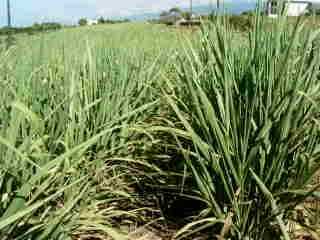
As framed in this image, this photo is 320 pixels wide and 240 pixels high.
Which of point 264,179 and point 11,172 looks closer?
point 11,172

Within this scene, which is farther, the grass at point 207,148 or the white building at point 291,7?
the white building at point 291,7

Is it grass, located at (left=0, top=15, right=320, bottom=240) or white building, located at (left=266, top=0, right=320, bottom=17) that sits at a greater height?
white building, located at (left=266, top=0, right=320, bottom=17)

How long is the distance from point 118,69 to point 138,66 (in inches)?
5.5

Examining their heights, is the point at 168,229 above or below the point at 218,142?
below

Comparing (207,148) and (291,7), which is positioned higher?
(291,7)

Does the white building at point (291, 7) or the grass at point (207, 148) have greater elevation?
the white building at point (291, 7)

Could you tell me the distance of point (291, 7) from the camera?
165 cm

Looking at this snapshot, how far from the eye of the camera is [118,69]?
1.85 m

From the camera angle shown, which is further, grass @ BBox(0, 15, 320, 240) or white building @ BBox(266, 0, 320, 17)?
white building @ BBox(266, 0, 320, 17)

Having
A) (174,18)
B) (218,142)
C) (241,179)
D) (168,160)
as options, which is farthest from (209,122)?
(174,18)

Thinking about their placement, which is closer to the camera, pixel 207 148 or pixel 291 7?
pixel 207 148

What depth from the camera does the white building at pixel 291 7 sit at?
1.45m

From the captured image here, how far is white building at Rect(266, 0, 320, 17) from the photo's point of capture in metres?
1.45

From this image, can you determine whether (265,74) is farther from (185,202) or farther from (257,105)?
(185,202)
